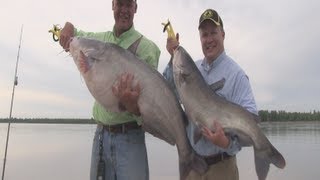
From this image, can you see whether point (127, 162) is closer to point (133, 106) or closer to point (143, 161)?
point (143, 161)

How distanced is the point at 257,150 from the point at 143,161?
1637mm

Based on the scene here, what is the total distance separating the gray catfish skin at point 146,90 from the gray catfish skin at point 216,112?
0.20m

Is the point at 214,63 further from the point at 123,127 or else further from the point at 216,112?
the point at 123,127

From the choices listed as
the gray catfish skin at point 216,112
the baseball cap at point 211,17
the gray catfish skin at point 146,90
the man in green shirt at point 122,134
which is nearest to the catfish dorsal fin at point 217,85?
the gray catfish skin at point 216,112

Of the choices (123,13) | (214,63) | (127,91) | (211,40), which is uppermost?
(123,13)

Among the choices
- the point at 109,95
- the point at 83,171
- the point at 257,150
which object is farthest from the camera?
the point at 83,171

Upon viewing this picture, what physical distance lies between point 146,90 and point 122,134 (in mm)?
874

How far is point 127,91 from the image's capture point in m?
5.31

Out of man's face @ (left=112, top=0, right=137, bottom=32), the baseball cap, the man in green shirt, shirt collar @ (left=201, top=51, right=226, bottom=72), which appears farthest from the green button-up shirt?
the baseball cap

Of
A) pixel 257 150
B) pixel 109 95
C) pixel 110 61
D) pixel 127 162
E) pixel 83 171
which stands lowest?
pixel 83 171

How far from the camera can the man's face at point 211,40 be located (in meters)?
5.77

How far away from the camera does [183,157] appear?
534cm

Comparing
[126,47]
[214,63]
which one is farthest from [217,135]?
[126,47]

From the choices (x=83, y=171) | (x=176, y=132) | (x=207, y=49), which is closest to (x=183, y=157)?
(x=176, y=132)
